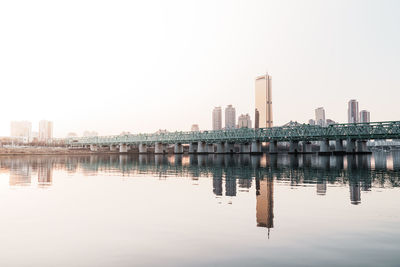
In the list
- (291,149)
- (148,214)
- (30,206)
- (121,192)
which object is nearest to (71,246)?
(148,214)

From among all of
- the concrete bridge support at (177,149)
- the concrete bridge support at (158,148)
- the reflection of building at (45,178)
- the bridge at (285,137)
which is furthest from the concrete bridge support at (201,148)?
the reflection of building at (45,178)

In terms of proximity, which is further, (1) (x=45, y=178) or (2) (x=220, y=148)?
(2) (x=220, y=148)

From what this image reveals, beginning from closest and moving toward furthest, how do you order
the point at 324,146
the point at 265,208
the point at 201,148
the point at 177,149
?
1. the point at 265,208
2. the point at 324,146
3. the point at 201,148
4. the point at 177,149

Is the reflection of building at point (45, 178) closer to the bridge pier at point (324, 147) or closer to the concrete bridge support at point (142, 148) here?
the bridge pier at point (324, 147)

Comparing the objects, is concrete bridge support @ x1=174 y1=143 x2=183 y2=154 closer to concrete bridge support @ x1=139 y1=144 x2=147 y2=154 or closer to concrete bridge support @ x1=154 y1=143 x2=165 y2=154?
concrete bridge support @ x1=154 y1=143 x2=165 y2=154

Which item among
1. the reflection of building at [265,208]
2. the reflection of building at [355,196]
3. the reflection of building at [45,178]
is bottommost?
the reflection of building at [355,196]

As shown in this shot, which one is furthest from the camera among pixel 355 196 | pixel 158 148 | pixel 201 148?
pixel 158 148

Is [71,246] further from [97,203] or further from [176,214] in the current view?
[97,203]

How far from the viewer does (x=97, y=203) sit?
68.6 feet

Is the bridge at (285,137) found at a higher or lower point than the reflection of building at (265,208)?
higher

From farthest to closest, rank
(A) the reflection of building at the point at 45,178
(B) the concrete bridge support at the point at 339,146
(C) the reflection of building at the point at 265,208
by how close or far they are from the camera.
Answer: (B) the concrete bridge support at the point at 339,146, (A) the reflection of building at the point at 45,178, (C) the reflection of building at the point at 265,208

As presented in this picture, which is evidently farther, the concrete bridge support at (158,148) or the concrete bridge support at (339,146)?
the concrete bridge support at (158,148)

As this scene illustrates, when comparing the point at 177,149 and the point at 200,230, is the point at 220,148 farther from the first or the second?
the point at 200,230

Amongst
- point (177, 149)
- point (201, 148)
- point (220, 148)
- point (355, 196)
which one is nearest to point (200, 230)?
point (355, 196)
